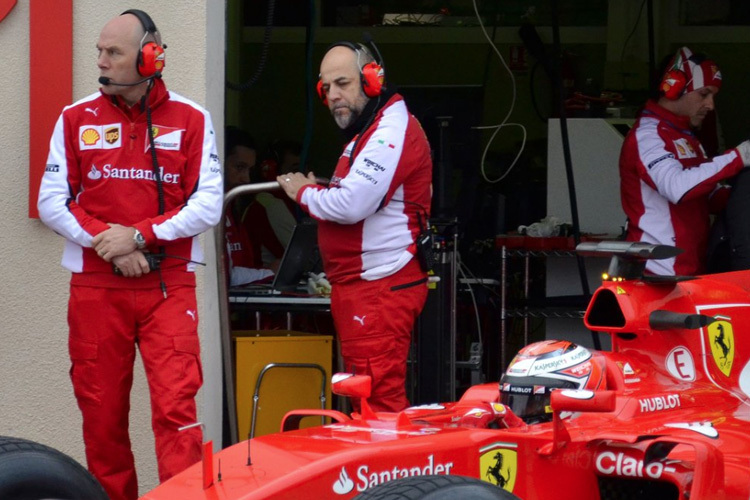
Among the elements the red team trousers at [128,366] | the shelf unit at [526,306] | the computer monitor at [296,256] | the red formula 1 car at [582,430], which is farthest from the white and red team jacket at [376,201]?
the shelf unit at [526,306]

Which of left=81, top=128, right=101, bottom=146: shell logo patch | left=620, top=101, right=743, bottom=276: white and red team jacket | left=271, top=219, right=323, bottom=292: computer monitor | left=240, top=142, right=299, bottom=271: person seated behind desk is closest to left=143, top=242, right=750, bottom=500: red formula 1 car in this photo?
left=620, top=101, right=743, bottom=276: white and red team jacket

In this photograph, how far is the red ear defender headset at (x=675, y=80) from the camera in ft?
20.2

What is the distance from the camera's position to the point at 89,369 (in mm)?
4727

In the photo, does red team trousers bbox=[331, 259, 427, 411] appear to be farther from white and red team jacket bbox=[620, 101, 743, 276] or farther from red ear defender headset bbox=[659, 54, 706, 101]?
red ear defender headset bbox=[659, 54, 706, 101]

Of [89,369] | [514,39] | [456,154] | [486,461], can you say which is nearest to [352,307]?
[89,369]

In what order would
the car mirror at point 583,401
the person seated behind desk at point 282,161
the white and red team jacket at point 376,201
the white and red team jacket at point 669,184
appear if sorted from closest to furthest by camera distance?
the car mirror at point 583,401 → the white and red team jacket at point 376,201 → the white and red team jacket at point 669,184 → the person seated behind desk at point 282,161

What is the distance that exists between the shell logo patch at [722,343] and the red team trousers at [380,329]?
4.21 feet

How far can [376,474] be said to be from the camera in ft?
10.8

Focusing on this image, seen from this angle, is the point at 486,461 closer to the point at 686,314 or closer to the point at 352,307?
the point at 686,314

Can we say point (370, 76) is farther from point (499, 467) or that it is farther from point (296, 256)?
point (499, 467)

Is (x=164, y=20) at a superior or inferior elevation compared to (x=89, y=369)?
superior

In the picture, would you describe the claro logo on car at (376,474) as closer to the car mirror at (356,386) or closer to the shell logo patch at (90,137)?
the car mirror at (356,386)

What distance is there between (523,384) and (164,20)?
8.81 feet

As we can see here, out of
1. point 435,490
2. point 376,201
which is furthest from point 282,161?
point 435,490
